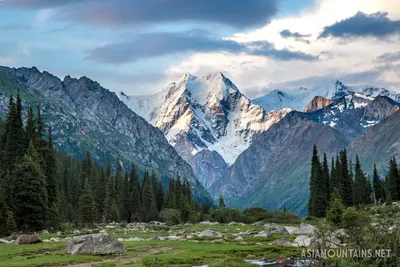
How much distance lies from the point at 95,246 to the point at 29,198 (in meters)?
40.8

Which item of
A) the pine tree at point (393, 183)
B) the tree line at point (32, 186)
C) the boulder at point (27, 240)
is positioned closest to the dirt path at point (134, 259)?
the boulder at point (27, 240)

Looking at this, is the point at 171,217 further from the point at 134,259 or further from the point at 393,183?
the point at 134,259

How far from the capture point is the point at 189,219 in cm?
16425

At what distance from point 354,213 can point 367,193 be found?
479 ft

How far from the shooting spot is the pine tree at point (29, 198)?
292 feet

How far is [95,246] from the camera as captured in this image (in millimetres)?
53125

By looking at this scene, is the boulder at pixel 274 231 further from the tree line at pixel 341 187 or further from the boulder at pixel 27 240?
the tree line at pixel 341 187

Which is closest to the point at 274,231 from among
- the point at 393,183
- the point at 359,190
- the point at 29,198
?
the point at 29,198

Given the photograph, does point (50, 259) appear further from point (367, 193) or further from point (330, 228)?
point (367, 193)

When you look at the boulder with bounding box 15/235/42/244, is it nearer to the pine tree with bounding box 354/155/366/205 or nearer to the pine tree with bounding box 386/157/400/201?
the pine tree with bounding box 386/157/400/201

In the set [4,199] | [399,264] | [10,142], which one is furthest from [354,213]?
[10,142]

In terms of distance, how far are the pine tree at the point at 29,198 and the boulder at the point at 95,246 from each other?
37696 millimetres

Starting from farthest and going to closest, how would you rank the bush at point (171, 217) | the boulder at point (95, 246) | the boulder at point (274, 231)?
the bush at point (171, 217) → the boulder at point (274, 231) → the boulder at point (95, 246)

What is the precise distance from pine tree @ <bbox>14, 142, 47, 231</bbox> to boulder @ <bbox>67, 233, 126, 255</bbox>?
37696 mm
